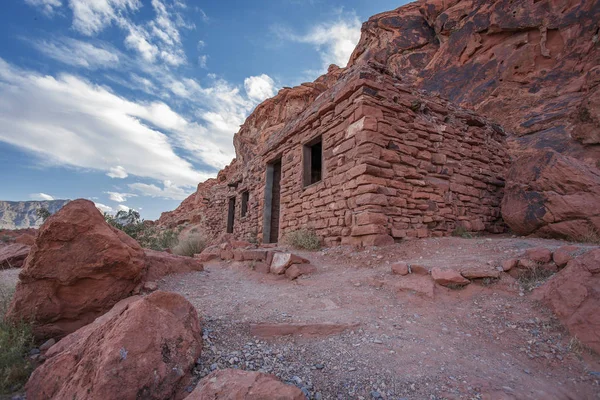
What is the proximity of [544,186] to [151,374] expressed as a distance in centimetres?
536

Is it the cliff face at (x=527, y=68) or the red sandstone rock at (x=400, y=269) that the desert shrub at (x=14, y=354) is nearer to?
the red sandstone rock at (x=400, y=269)

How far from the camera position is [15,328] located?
2088 mm

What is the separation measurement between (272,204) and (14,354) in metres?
6.51

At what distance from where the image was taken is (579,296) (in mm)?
2139

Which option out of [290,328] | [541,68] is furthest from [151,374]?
[541,68]

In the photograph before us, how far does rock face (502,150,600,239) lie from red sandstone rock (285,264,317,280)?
349 centimetres

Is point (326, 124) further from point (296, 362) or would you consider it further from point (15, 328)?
point (15, 328)

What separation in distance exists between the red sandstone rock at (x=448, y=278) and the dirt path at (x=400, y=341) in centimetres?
8

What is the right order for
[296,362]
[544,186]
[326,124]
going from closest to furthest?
[296,362]
[544,186]
[326,124]

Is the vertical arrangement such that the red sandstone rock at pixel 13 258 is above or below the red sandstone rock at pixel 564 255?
below

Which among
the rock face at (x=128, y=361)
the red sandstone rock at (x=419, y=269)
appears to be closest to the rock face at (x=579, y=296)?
the red sandstone rock at (x=419, y=269)

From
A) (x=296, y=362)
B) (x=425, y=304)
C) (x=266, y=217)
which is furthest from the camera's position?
(x=266, y=217)

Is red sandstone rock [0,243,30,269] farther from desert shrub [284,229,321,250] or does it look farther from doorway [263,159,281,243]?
doorway [263,159,281,243]

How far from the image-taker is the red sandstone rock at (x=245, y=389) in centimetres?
125
